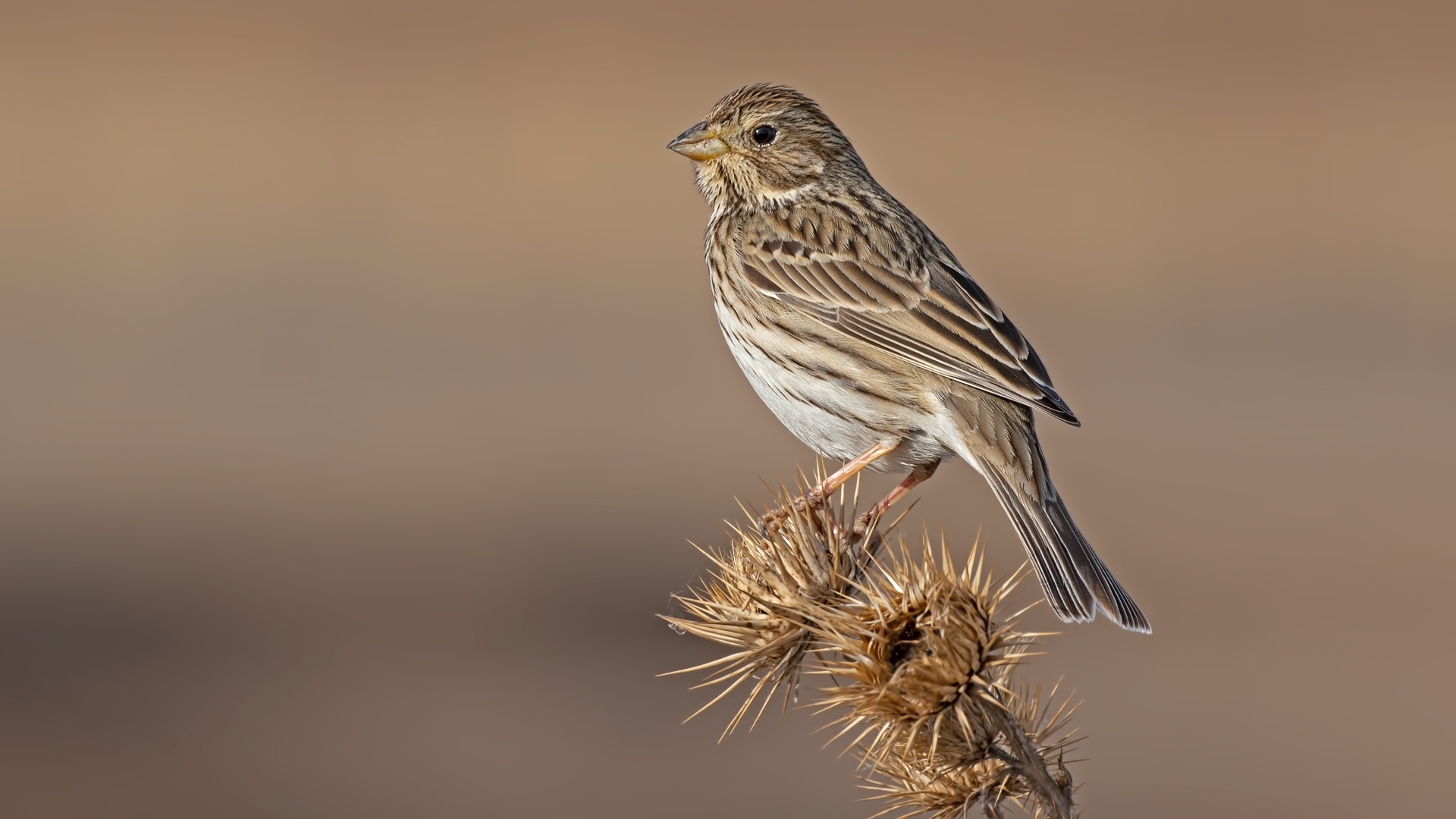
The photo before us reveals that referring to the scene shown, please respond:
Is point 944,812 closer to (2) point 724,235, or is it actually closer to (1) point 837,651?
(1) point 837,651

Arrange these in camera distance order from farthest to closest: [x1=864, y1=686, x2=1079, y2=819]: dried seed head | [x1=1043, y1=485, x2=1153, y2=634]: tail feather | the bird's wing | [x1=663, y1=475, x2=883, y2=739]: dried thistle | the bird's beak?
the bird's beak < the bird's wing < [x1=1043, y1=485, x2=1153, y2=634]: tail feather < [x1=663, y1=475, x2=883, y2=739]: dried thistle < [x1=864, y1=686, x2=1079, y2=819]: dried seed head

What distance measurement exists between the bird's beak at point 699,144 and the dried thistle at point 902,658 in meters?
2.51

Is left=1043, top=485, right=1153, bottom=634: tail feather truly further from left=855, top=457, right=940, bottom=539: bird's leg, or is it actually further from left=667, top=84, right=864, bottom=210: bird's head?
left=667, top=84, right=864, bottom=210: bird's head

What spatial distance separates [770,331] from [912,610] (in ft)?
7.01

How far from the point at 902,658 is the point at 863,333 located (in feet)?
6.48

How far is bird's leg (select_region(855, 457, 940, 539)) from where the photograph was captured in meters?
3.90

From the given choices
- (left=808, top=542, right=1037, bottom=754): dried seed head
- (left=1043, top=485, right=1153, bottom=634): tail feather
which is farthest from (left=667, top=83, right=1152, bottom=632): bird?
(left=808, top=542, right=1037, bottom=754): dried seed head

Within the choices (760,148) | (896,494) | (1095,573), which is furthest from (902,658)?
(760,148)

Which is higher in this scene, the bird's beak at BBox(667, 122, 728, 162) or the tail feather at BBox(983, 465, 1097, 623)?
the bird's beak at BBox(667, 122, 728, 162)

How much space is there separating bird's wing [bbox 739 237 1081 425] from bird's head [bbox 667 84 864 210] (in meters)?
0.42

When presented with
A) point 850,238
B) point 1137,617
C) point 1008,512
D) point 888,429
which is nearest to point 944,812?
point 1137,617

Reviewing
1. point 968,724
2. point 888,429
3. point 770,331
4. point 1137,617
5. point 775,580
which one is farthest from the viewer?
point 770,331

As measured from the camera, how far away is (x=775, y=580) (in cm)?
333

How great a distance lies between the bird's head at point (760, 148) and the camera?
5.47 m
